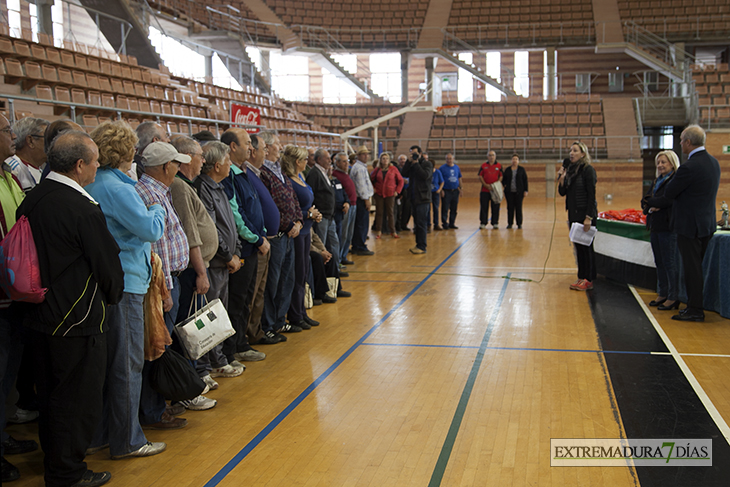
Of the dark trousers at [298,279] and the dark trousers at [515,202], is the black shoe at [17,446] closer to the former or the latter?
the dark trousers at [298,279]

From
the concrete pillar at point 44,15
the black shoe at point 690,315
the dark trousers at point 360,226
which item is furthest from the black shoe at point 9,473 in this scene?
the concrete pillar at point 44,15

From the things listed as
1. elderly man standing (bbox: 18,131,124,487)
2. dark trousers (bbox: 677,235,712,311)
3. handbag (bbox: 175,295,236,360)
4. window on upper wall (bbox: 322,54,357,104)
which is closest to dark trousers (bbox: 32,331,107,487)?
elderly man standing (bbox: 18,131,124,487)

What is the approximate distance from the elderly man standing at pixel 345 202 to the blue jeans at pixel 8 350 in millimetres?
4898

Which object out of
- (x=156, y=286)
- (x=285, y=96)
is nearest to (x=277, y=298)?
(x=156, y=286)

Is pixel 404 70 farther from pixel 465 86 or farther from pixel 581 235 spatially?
pixel 581 235

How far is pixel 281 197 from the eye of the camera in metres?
4.74

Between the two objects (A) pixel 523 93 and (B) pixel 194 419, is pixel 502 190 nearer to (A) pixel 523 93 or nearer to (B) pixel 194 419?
(B) pixel 194 419

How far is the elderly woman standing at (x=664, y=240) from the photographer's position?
18.2ft

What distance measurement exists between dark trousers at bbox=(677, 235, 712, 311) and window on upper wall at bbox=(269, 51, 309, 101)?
18.6 meters

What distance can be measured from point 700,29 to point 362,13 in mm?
12506

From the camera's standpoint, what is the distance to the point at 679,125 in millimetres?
19984

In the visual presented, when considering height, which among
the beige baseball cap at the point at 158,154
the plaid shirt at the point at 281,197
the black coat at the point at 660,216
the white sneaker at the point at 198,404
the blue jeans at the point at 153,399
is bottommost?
the white sneaker at the point at 198,404

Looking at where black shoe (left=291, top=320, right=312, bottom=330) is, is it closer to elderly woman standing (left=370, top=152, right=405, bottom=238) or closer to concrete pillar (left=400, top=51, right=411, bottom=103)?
elderly woman standing (left=370, top=152, right=405, bottom=238)

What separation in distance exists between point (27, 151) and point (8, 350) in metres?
1.19
